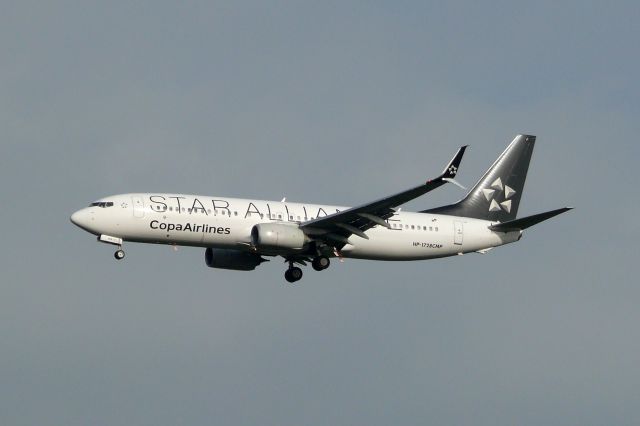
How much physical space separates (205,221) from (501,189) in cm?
1809

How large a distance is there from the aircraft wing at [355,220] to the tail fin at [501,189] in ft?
22.1

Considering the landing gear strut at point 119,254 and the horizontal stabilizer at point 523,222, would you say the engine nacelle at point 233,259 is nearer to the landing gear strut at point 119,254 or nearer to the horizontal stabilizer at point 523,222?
the landing gear strut at point 119,254

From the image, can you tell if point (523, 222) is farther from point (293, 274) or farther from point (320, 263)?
point (293, 274)

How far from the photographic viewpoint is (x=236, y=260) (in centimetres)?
6938

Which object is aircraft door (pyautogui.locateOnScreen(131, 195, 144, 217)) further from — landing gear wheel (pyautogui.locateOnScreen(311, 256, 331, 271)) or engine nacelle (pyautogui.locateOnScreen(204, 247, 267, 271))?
landing gear wheel (pyautogui.locateOnScreen(311, 256, 331, 271))

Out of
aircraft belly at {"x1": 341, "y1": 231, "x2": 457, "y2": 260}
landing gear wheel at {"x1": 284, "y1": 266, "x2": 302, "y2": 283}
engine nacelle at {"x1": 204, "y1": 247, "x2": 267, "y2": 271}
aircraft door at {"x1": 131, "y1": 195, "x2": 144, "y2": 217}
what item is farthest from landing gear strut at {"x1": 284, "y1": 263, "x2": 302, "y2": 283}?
aircraft door at {"x1": 131, "y1": 195, "x2": 144, "y2": 217}

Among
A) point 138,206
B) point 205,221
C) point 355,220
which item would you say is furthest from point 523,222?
point 138,206

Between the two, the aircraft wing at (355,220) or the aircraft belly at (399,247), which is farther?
the aircraft belly at (399,247)

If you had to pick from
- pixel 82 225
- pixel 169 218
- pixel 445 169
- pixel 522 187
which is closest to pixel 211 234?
pixel 169 218

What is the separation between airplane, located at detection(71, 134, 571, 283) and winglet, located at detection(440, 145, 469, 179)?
46.2 inches

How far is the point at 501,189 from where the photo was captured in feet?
241

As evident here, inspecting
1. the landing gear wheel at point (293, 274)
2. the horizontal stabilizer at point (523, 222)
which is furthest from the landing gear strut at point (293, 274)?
the horizontal stabilizer at point (523, 222)

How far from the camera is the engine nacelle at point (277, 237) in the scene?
63312 millimetres

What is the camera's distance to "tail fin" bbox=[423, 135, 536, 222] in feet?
236
